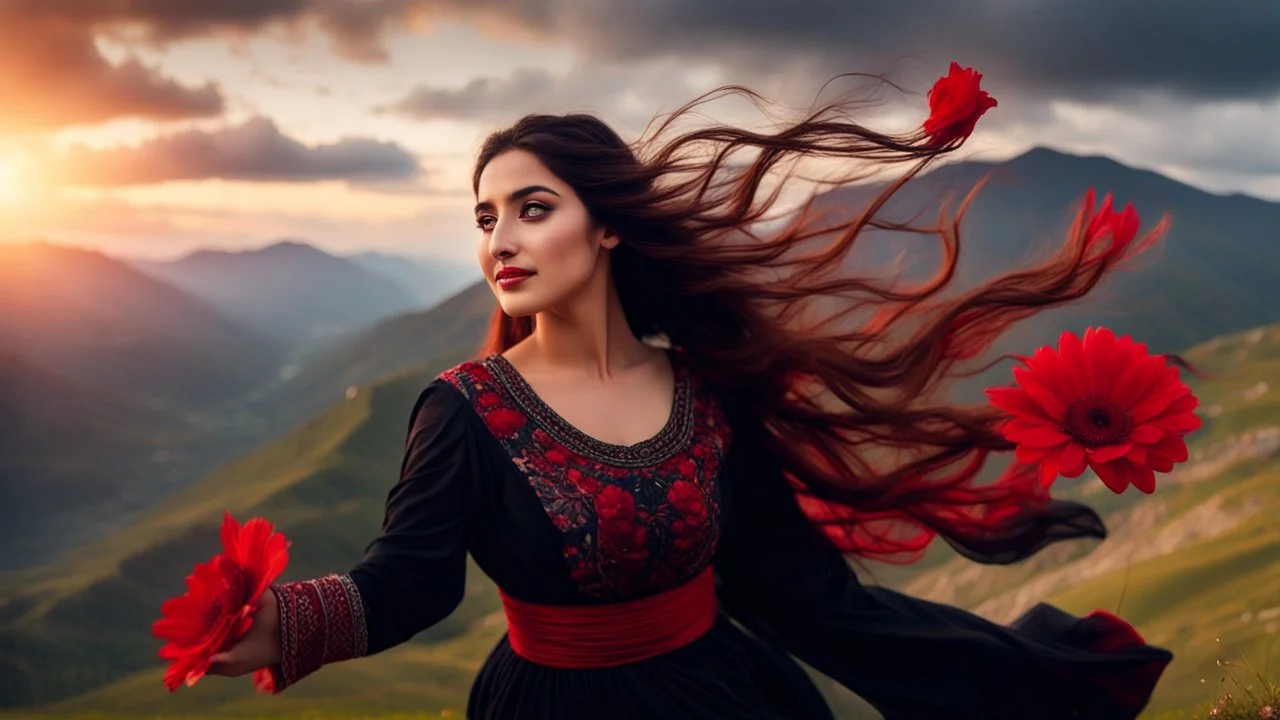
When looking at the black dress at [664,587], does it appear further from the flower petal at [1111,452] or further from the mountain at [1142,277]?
the mountain at [1142,277]

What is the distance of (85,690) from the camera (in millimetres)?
19672

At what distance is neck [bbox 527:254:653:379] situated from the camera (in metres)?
2.94

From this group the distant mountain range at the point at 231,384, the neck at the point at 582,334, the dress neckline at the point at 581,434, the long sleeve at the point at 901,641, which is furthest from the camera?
the distant mountain range at the point at 231,384

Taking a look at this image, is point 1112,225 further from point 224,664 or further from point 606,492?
point 224,664

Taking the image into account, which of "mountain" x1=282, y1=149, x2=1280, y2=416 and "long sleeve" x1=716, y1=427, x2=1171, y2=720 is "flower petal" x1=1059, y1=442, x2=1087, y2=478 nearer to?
"long sleeve" x1=716, y1=427, x2=1171, y2=720

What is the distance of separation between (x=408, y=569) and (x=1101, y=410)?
5.69ft

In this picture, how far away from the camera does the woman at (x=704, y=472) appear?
260cm

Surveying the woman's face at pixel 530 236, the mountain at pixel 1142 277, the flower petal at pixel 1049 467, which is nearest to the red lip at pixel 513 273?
the woman's face at pixel 530 236

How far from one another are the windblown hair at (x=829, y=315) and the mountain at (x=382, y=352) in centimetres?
5447

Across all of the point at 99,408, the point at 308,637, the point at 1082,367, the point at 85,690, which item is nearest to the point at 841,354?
the point at 1082,367

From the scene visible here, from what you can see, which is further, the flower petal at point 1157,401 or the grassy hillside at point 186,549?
the grassy hillside at point 186,549

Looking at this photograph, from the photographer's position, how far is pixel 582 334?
295 centimetres

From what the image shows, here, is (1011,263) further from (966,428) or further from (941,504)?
(941,504)

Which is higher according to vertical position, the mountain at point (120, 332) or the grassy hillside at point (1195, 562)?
the mountain at point (120, 332)
